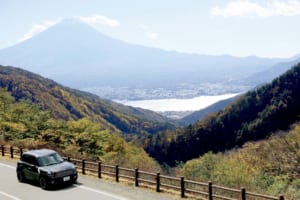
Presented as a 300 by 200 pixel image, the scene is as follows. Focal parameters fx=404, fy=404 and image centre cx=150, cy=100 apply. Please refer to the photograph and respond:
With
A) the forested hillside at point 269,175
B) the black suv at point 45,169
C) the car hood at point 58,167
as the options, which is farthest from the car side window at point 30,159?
the forested hillside at point 269,175

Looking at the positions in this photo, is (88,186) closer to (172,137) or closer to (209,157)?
(209,157)

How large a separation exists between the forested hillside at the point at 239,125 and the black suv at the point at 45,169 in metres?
98.8

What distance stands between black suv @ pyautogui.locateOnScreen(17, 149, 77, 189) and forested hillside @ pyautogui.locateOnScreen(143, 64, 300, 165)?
9883cm

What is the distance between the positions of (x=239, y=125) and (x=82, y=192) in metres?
116

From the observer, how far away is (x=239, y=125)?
5157 inches

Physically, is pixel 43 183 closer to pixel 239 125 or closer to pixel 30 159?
pixel 30 159

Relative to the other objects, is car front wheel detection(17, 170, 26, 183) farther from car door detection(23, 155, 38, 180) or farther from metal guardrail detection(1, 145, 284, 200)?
metal guardrail detection(1, 145, 284, 200)

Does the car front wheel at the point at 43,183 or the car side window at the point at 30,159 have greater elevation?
the car side window at the point at 30,159

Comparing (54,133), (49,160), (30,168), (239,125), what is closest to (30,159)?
(30,168)

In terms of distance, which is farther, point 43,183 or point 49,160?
point 49,160

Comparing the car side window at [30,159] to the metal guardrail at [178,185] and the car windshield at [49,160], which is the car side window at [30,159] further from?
the metal guardrail at [178,185]

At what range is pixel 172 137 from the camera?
5221 inches

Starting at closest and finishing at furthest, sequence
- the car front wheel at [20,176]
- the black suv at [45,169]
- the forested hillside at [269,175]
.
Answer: the black suv at [45,169] → the car front wheel at [20,176] → the forested hillside at [269,175]

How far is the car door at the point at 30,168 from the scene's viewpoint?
21594 millimetres
